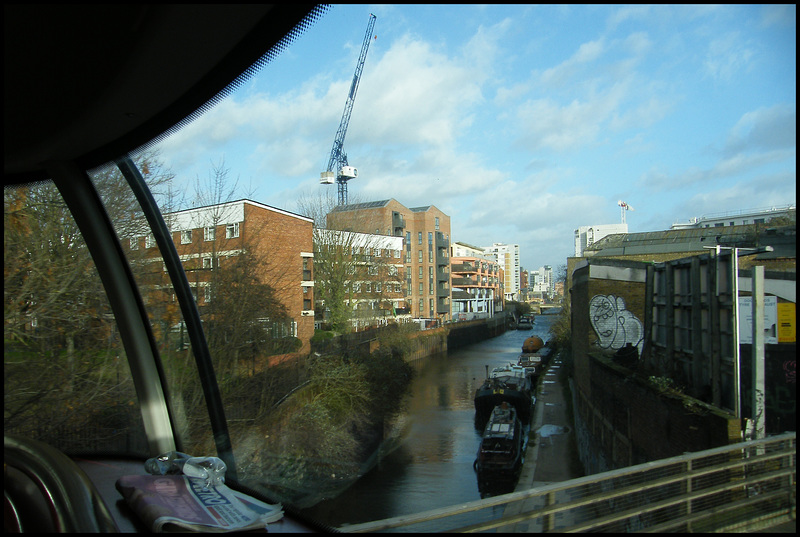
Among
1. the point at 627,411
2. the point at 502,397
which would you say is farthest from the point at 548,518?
the point at 502,397

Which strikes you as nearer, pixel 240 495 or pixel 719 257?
pixel 240 495

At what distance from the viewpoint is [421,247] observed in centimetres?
2400

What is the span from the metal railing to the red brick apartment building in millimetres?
4561

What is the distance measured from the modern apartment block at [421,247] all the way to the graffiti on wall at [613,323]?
10768 millimetres

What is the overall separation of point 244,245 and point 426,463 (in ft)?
17.1

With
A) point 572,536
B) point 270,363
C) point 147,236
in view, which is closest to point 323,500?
point 270,363

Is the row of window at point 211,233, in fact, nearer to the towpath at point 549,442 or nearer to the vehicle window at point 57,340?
the vehicle window at point 57,340

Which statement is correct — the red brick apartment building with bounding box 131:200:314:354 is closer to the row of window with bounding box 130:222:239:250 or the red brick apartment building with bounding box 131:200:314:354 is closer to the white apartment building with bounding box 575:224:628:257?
the row of window with bounding box 130:222:239:250

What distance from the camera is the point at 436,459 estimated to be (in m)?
9.36

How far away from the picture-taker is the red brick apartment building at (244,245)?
5.77 meters

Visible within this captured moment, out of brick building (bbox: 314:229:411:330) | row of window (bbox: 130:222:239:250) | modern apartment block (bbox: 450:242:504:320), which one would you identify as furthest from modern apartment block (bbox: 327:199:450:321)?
row of window (bbox: 130:222:239:250)

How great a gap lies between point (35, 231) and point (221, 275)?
269 centimetres

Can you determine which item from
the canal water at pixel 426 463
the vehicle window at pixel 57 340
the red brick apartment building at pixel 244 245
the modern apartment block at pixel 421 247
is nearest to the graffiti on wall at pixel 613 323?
the canal water at pixel 426 463

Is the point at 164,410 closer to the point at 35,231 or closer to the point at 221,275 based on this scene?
the point at 35,231
